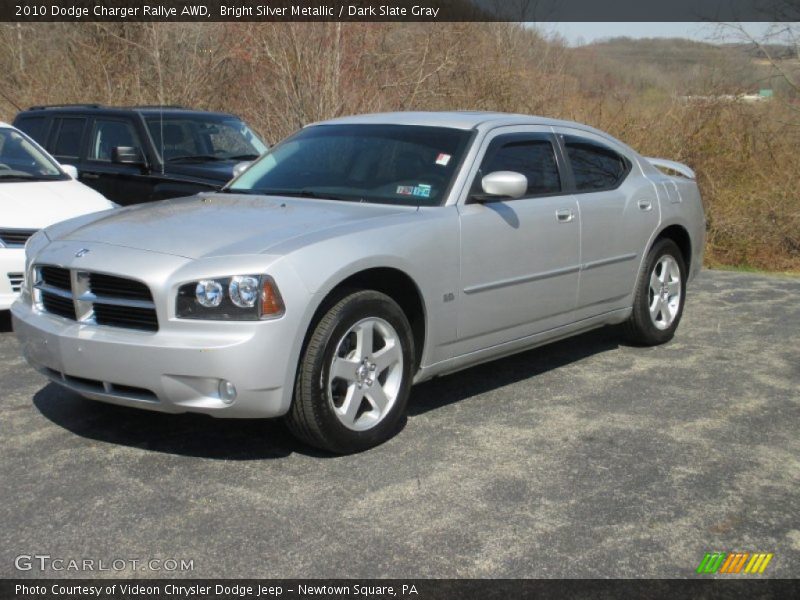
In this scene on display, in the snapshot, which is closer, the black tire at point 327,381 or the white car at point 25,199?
the black tire at point 327,381

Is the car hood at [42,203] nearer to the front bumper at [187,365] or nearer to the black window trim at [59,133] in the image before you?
the black window trim at [59,133]

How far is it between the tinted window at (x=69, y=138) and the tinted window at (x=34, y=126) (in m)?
0.20

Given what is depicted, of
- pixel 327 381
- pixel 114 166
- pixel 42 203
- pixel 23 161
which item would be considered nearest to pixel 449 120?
pixel 327 381

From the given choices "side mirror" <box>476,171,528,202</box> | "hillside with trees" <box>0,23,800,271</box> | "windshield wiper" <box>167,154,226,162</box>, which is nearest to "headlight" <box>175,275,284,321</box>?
"side mirror" <box>476,171,528,202</box>

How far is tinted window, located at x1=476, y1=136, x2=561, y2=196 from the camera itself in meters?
5.50

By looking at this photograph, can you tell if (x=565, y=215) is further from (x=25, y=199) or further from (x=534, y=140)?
(x=25, y=199)

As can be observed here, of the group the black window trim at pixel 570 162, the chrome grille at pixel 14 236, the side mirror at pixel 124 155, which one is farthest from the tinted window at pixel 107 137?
the black window trim at pixel 570 162

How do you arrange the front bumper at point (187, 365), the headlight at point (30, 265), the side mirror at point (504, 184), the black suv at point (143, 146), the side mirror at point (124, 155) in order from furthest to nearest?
the black suv at point (143, 146) → the side mirror at point (124, 155) → the side mirror at point (504, 184) → the headlight at point (30, 265) → the front bumper at point (187, 365)

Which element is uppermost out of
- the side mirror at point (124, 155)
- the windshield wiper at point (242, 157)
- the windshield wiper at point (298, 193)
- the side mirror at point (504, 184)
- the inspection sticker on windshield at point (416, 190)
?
the side mirror at point (504, 184)

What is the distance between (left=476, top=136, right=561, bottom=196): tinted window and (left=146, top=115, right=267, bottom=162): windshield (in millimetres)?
4855

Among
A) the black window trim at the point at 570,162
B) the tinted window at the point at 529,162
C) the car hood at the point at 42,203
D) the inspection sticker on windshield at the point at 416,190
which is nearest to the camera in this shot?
the inspection sticker on windshield at the point at 416,190

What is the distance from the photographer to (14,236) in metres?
6.96

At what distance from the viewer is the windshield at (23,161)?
318 inches

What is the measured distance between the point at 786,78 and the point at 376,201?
9359mm
